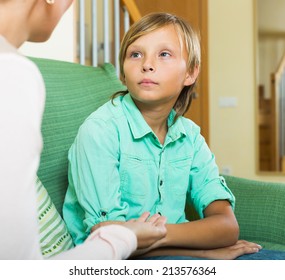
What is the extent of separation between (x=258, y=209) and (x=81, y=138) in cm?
57

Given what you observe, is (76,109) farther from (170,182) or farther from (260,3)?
(260,3)

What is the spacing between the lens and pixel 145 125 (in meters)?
1.21

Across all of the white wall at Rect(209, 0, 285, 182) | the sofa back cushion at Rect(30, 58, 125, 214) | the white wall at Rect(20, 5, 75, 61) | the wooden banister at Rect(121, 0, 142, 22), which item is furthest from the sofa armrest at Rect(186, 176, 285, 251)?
the white wall at Rect(209, 0, 285, 182)

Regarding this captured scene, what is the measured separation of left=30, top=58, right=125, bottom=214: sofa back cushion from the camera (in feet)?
3.91

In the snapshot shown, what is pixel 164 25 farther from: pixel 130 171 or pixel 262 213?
pixel 262 213

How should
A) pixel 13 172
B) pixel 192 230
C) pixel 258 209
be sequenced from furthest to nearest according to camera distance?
pixel 258 209 → pixel 192 230 → pixel 13 172

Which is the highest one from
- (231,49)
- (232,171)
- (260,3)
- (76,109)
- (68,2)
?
(260,3)

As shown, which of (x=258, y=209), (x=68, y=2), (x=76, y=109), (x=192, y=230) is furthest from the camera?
(x=258, y=209)

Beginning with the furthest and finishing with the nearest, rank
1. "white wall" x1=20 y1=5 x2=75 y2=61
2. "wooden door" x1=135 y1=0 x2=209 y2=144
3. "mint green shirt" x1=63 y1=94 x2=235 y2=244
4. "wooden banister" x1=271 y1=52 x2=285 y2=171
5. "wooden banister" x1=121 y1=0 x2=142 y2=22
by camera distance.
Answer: "wooden banister" x1=271 y1=52 x2=285 y2=171
"wooden door" x1=135 y1=0 x2=209 y2=144
"wooden banister" x1=121 y1=0 x2=142 y2=22
"white wall" x1=20 y1=5 x2=75 y2=61
"mint green shirt" x1=63 y1=94 x2=235 y2=244

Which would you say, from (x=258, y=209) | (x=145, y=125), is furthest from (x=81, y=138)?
(x=258, y=209)

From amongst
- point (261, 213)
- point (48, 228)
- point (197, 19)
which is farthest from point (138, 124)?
point (197, 19)

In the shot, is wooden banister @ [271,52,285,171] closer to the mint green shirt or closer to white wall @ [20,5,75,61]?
white wall @ [20,5,75,61]

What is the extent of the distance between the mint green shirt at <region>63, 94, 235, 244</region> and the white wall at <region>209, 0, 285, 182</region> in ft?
12.6

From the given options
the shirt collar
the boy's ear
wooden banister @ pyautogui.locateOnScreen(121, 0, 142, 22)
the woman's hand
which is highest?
wooden banister @ pyautogui.locateOnScreen(121, 0, 142, 22)
